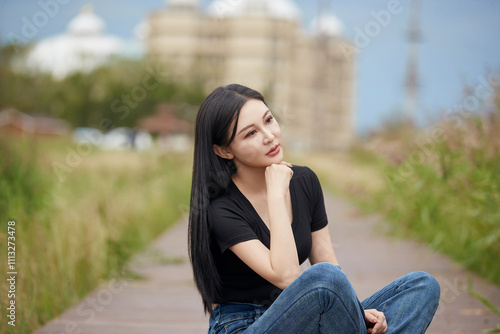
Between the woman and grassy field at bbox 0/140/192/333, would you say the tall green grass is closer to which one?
the woman

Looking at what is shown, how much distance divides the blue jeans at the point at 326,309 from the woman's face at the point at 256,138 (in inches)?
16.2

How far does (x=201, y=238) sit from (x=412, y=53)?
37931 millimetres

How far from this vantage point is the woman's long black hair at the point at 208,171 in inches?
75.3

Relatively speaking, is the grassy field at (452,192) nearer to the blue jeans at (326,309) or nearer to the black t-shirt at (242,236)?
the blue jeans at (326,309)

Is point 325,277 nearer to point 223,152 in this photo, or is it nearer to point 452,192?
point 223,152

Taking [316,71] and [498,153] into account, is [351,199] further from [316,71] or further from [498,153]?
[316,71]

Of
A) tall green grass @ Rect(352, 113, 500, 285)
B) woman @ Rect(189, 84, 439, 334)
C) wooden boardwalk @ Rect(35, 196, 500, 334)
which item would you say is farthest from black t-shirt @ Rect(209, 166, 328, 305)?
tall green grass @ Rect(352, 113, 500, 285)

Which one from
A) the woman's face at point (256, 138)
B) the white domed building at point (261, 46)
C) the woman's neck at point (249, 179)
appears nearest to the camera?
the woman's face at point (256, 138)

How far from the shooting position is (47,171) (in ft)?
19.5

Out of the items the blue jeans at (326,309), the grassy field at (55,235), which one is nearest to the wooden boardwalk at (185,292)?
the grassy field at (55,235)

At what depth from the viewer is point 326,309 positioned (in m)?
1.75

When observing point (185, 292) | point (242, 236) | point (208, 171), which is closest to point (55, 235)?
point (185, 292)

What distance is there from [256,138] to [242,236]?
320 mm

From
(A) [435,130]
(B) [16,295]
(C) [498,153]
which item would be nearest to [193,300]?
(B) [16,295]
